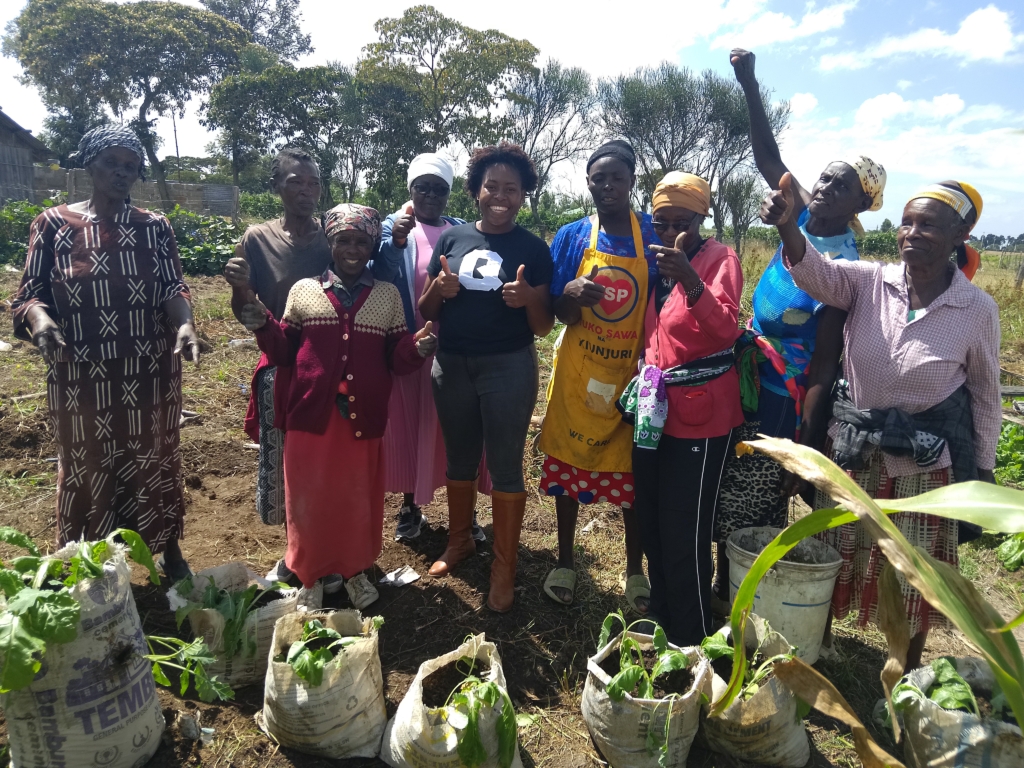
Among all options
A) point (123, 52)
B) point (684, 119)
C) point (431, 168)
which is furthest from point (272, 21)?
point (431, 168)

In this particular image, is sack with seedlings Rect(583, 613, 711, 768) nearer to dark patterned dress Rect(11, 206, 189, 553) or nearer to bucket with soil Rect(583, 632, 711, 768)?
bucket with soil Rect(583, 632, 711, 768)

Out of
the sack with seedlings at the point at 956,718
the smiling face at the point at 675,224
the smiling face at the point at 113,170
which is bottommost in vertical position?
the sack with seedlings at the point at 956,718

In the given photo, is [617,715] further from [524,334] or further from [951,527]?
[524,334]

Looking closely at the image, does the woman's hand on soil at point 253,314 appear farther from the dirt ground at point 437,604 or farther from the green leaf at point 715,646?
the green leaf at point 715,646

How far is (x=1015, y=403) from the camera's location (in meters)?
6.06

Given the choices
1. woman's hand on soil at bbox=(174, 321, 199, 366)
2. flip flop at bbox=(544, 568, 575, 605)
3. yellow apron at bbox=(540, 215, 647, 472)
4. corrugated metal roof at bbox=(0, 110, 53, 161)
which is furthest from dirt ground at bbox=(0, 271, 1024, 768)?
corrugated metal roof at bbox=(0, 110, 53, 161)

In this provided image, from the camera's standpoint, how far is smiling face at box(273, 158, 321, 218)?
9.50ft

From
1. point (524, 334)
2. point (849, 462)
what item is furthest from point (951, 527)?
point (524, 334)

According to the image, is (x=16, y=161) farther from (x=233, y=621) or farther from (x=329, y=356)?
(x=233, y=621)

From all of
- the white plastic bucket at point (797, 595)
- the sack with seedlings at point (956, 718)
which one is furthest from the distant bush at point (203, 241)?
the sack with seedlings at point (956, 718)

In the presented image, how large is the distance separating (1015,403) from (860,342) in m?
5.21

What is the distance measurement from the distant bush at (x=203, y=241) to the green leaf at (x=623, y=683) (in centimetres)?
984

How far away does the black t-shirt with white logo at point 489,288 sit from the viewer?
9.02ft

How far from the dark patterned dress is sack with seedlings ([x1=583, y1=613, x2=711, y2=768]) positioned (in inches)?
82.4
